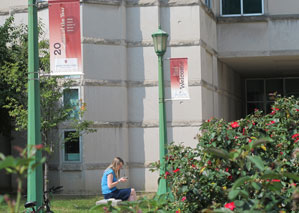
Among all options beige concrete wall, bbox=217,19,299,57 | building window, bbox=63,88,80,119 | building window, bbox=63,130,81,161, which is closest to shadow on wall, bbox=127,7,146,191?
building window, bbox=63,130,81,161

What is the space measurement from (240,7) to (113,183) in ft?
42.2

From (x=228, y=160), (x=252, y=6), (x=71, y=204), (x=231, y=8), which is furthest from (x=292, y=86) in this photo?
(x=228, y=160)

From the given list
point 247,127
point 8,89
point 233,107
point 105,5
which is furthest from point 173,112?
point 247,127

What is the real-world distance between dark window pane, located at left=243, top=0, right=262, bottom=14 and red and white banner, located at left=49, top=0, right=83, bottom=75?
14.4 meters

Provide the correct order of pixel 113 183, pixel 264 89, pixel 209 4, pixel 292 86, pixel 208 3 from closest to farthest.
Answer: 1. pixel 113 183
2. pixel 208 3
3. pixel 209 4
4. pixel 292 86
5. pixel 264 89

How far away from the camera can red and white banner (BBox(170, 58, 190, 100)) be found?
621 inches

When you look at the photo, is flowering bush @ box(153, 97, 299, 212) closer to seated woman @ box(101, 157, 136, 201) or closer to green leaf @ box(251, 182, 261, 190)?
green leaf @ box(251, 182, 261, 190)

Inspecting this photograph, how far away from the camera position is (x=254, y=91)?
103 ft

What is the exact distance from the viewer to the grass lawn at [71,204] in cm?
1386

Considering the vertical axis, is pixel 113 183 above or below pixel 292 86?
below

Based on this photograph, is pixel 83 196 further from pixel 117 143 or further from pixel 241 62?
pixel 241 62

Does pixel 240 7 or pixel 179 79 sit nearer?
pixel 179 79

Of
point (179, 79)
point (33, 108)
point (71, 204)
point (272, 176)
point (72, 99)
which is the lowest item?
point (71, 204)

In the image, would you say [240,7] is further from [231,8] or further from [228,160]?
[228,160]
